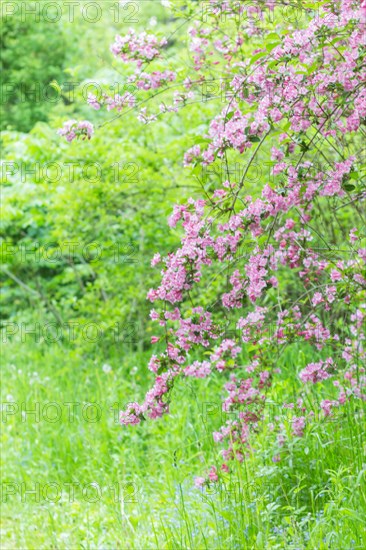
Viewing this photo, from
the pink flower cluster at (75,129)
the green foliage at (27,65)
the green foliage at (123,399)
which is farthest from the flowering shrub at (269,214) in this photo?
the green foliage at (27,65)

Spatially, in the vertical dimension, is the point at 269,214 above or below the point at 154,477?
above

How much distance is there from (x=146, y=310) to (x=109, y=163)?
135 centimetres

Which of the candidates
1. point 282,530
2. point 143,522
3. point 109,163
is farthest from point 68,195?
point 282,530

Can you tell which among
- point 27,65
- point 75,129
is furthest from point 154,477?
point 27,65

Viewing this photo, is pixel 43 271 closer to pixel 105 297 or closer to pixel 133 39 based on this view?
pixel 105 297

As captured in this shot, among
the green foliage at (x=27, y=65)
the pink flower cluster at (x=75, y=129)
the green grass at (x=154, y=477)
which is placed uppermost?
the green foliage at (x=27, y=65)

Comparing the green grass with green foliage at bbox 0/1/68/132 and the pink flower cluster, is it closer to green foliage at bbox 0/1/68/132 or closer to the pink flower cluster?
the pink flower cluster

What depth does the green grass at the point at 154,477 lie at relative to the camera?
10.1ft

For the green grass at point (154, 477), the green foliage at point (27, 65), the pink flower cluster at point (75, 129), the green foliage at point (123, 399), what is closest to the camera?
the green grass at point (154, 477)

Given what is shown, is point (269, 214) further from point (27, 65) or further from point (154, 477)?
point (27, 65)

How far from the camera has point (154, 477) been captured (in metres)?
4.30

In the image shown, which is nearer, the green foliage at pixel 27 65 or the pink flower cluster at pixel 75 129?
the pink flower cluster at pixel 75 129

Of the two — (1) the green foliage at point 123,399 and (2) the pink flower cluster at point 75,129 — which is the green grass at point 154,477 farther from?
(2) the pink flower cluster at point 75,129

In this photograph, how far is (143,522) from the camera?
3.62 meters
